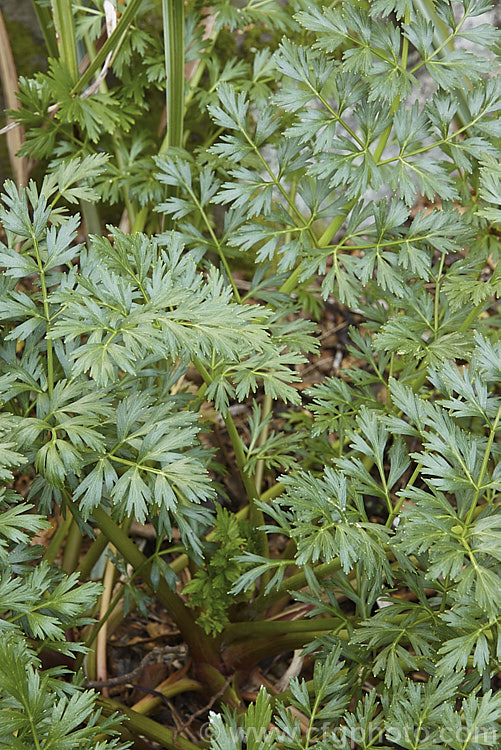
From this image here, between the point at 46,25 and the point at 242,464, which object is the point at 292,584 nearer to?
the point at 242,464

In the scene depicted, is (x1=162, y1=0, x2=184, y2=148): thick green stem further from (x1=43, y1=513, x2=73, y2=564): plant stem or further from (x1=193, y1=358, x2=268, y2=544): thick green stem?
(x1=43, y1=513, x2=73, y2=564): plant stem

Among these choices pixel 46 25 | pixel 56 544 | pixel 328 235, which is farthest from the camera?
pixel 46 25

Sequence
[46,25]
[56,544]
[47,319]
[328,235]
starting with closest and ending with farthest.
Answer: [47,319], [328,235], [56,544], [46,25]

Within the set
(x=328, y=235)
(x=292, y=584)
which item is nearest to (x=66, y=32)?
(x=328, y=235)

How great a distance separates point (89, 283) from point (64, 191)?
12.7 inches

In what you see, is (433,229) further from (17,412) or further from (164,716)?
(164,716)

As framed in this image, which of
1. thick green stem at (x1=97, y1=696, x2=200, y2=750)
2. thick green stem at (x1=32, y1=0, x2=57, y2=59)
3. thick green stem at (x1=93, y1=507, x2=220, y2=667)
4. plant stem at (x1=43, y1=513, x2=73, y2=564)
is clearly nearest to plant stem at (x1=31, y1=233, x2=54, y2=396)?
thick green stem at (x1=93, y1=507, x2=220, y2=667)

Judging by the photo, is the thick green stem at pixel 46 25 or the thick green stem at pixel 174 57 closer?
the thick green stem at pixel 174 57

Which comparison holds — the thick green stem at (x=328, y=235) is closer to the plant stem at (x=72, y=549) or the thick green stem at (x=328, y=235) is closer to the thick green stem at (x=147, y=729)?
the plant stem at (x=72, y=549)

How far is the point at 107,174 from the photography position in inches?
61.7

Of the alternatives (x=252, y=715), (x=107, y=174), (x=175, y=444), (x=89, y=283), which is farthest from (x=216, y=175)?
(x=252, y=715)

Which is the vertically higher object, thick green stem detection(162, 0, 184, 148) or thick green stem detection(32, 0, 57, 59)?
thick green stem detection(32, 0, 57, 59)

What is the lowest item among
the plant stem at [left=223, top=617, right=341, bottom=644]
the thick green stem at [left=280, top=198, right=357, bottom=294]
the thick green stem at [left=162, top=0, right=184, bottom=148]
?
the plant stem at [left=223, top=617, right=341, bottom=644]

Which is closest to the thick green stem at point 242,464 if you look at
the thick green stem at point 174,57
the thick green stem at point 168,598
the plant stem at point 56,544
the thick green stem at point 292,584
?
the thick green stem at point 292,584
